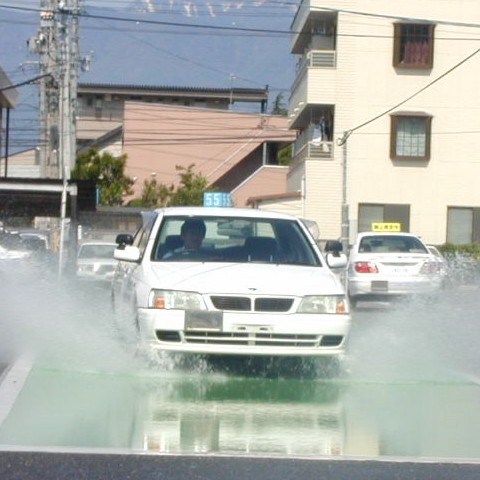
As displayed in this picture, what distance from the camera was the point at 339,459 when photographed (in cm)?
830

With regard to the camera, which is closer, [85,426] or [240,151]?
[85,426]

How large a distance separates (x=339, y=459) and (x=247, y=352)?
9.97 ft

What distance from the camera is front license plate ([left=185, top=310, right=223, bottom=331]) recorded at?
11195 mm

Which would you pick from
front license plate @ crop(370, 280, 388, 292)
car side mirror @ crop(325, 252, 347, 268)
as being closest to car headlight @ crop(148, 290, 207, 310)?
car side mirror @ crop(325, 252, 347, 268)

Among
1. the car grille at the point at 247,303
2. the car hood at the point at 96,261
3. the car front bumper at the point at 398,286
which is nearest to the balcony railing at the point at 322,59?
the car hood at the point at 96,261

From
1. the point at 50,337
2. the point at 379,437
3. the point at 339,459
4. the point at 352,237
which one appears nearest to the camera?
the point at 339,459

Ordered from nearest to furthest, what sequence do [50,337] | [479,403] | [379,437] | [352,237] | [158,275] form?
1. [379,437]
2. [479,403]
3. [158,275]
4. [50,337]
5. [352,237]

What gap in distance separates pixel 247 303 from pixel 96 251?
19657mm

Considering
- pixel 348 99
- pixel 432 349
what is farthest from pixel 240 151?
pixel 432 349

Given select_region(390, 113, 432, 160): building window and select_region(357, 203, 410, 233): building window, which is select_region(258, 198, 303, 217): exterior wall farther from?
select_region(390, 113, 432, 160): building window

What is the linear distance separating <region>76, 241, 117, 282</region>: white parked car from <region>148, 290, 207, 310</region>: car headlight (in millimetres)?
17034

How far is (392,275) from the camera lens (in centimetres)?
2417

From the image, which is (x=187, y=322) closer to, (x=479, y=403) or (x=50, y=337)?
(x=479, y=403)

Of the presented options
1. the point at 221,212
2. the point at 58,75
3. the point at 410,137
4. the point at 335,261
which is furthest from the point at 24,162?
the point at 335,261
